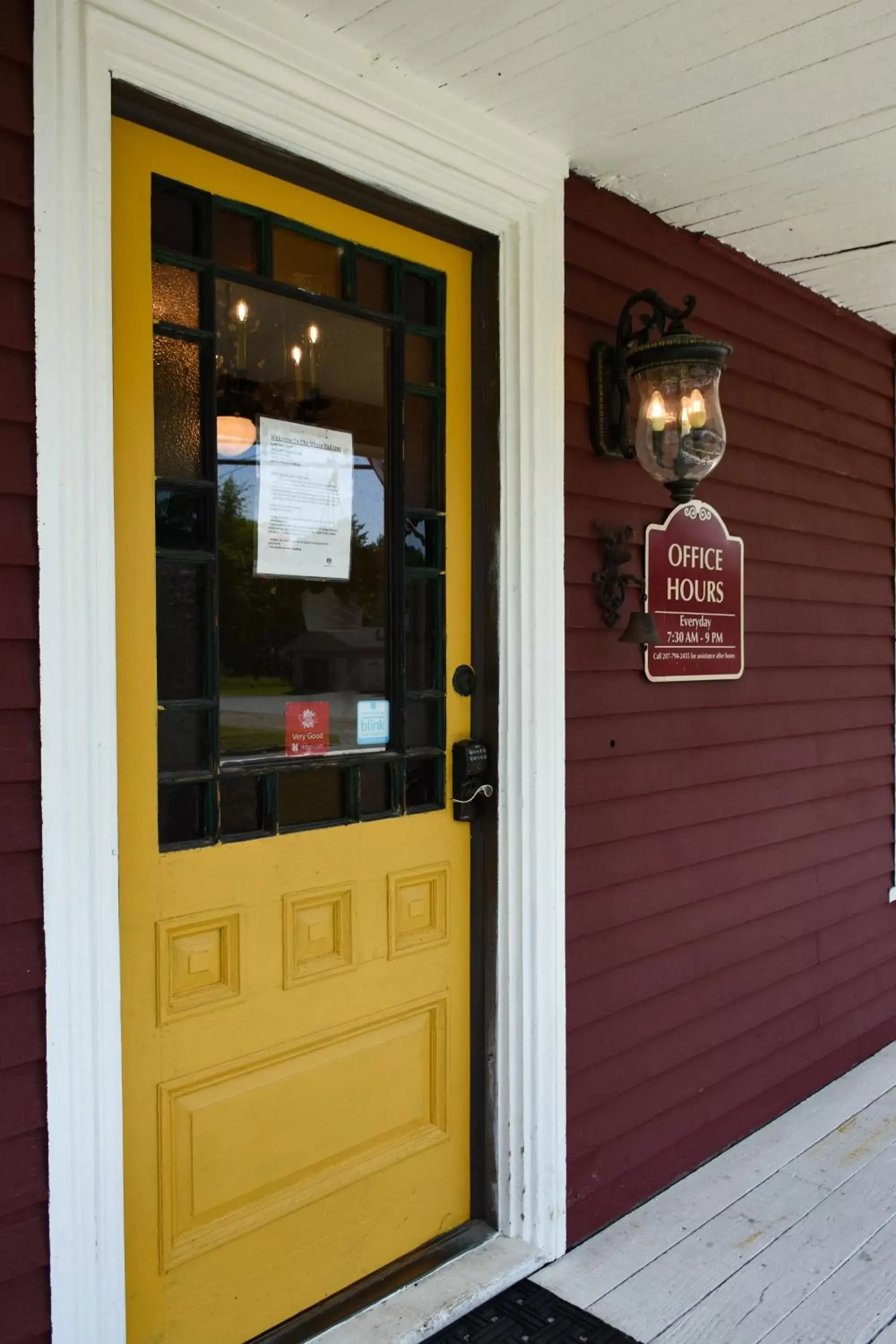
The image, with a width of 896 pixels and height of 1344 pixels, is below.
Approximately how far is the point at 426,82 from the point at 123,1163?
2.08 meters

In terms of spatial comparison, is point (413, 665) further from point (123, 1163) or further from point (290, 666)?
point (123, 1163)

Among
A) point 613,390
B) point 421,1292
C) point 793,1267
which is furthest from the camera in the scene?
point 613,390

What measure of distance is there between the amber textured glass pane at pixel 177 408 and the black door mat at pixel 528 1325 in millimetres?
1756

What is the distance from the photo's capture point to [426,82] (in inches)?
79.3

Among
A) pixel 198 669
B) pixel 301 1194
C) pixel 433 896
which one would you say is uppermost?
pixel 198 669

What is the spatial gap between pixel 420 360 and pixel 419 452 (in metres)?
0.20

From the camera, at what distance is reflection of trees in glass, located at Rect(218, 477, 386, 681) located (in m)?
1.86

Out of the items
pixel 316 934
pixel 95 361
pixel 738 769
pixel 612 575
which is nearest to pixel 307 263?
pixel 95 361

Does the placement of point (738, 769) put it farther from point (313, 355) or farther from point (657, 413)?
point (313, 355)

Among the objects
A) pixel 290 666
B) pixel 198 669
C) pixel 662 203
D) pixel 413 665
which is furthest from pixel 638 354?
pixel 198 669

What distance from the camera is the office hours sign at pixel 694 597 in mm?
2674

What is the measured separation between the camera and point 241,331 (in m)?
1.89

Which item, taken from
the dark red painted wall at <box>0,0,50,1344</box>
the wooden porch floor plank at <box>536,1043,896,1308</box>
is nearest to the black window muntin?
the dark red painted wall at <box>0,0,50,1344</box>

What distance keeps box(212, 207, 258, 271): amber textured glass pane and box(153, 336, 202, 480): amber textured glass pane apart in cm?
19
